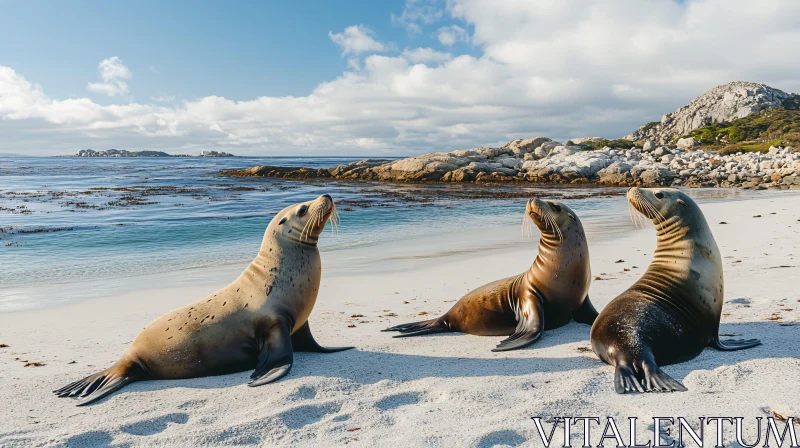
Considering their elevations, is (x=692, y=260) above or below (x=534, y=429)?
above

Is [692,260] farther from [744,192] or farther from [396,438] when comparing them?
[744,192]

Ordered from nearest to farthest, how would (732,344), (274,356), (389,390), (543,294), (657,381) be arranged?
(657,381) → (389,390) → (274,356) → (732,344) → (543,294)

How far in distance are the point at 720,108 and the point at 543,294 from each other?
372ft

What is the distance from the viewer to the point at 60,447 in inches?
127

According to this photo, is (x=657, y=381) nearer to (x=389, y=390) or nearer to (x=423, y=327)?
(x=389, y=390)

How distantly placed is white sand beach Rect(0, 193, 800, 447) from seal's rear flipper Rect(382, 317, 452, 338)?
0.18 metres

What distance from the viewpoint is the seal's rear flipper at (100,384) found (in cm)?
412

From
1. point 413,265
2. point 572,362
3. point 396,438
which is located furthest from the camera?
point 413,265

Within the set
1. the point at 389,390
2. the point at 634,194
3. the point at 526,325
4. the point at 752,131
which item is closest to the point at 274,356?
the point at 389,390

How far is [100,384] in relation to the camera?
4309 millimetres

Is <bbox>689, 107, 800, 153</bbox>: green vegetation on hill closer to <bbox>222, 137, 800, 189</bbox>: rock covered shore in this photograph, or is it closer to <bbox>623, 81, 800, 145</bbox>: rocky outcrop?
<bbox>222, 137, 800, 189</bbox>: rock covered shore

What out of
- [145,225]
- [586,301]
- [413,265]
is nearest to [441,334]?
[586,301]

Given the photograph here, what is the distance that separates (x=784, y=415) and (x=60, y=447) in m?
3.98

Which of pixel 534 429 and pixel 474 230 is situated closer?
pixel 534 429
